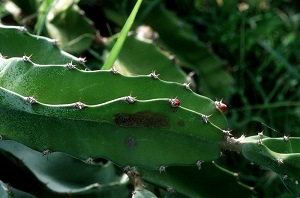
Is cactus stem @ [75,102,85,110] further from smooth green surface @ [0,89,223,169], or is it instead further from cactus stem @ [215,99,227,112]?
cactus stem @ [215,99,227,112]

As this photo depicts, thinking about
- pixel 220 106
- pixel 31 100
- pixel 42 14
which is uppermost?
pixel 42 14

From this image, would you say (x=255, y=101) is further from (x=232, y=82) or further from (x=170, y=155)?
(x=170, y=155)

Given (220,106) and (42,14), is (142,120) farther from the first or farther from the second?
(42,14)

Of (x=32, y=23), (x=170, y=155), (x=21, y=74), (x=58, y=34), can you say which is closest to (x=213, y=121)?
(x=170, y=155)

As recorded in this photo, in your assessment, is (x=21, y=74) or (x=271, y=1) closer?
(x=21, y=74)

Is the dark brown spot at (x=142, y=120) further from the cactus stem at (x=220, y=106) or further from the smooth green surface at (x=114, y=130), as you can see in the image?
the cactus stem at (x=220, y=106)

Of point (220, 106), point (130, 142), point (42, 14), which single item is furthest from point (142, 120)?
point (42, 14)

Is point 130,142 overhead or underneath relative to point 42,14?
underneath

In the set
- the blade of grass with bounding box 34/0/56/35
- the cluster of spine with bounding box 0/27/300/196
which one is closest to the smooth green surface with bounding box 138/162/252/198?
the cluster of spine with bounding box 0/27/300/196
